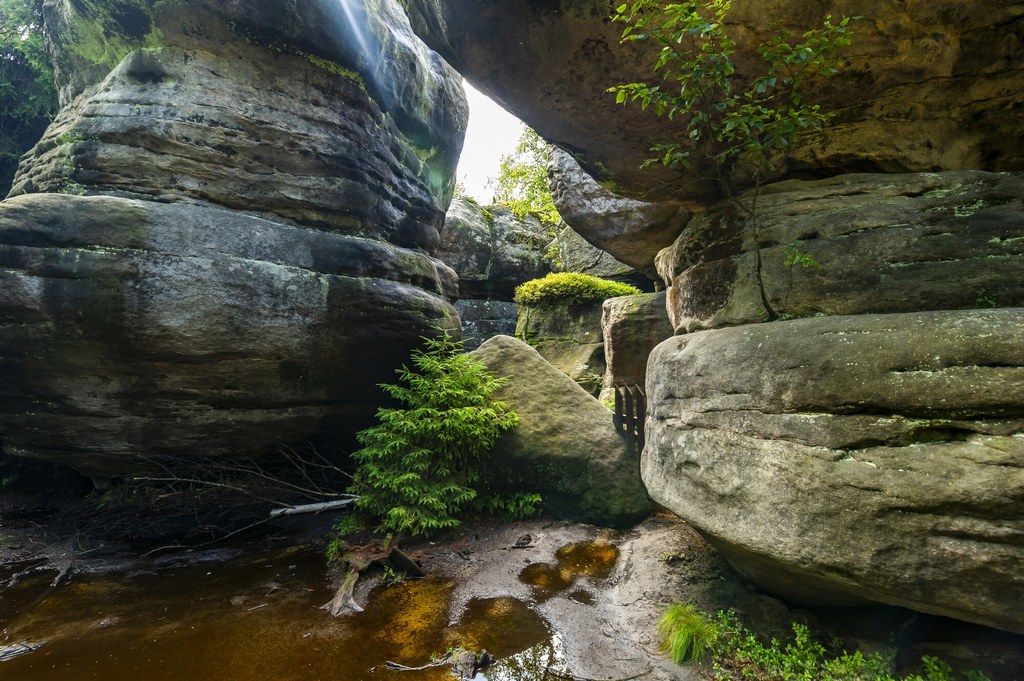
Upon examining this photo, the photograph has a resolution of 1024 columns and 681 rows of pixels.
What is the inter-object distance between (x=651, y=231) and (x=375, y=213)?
14.9 feet

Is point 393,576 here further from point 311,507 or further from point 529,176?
point 529,176

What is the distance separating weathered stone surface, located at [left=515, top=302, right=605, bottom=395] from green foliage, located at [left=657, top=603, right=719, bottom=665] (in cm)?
734

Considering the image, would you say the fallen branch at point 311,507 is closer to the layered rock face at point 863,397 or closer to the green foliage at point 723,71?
the layered rock face at point 863,397

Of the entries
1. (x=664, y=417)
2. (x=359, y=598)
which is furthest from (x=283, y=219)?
(x=664, y=417)

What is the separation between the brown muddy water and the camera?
344 cm

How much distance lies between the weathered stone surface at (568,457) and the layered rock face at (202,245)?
2.26 meters

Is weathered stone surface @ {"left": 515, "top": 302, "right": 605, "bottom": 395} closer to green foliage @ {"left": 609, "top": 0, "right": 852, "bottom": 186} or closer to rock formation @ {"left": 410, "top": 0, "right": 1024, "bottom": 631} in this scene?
rock formation @ {"left": 410, "top": 0, "right": 1024, "bottom": 631}

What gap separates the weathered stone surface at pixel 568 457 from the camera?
21.6 ft

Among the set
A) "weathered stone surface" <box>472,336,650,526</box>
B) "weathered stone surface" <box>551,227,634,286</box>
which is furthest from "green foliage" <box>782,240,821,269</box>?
"weathered stone surface" <box>551,227,634,286</box>

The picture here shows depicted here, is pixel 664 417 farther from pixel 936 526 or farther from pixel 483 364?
pixel 483 364

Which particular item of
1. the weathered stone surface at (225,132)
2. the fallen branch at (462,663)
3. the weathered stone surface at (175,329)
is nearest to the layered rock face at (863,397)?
the fallen branch at (462,663)

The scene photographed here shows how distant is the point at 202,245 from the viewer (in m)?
5.89

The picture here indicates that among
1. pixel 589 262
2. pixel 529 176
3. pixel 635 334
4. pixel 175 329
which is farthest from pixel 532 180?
pixel 175 329

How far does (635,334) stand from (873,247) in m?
4.98
